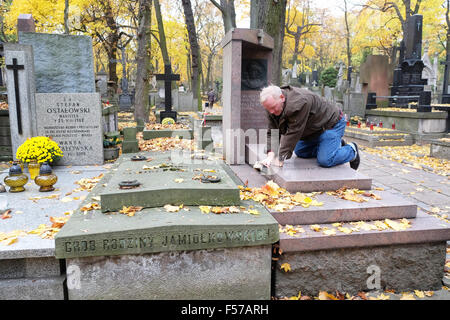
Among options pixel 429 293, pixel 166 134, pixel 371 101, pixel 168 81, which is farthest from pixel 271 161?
Answer: pixel 371 101

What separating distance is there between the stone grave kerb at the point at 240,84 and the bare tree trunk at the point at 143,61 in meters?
7.94

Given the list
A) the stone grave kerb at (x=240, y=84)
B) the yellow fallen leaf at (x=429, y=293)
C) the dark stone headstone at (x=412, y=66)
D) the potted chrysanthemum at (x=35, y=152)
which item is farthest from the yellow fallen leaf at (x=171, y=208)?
the dark stone headstone at (x=412, y=66)

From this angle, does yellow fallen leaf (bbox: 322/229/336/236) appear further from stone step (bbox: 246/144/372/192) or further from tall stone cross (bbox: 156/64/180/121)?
tall stone cross (bbox: 156/64/180/121)

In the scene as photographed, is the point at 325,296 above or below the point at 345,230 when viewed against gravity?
below

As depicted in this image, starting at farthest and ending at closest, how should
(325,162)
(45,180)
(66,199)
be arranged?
1. (45,180)
2. (325,162)
3. (66,199)

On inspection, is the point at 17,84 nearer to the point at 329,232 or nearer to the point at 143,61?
the point at 329,232

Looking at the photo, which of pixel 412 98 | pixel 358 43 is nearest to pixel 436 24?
pixel 358 43

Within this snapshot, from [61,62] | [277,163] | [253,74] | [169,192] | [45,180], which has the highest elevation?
[61,62]

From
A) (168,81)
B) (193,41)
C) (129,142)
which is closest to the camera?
(129,142)

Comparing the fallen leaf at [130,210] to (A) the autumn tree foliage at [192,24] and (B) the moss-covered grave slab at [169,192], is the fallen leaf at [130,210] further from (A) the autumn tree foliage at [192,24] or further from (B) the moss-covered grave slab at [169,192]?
(A) the autumn tree foliage at [192,24]

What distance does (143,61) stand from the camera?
1406 centimetres

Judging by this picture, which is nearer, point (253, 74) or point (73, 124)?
point (253, 74)

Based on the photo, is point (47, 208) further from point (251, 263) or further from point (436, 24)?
point (436, 24)

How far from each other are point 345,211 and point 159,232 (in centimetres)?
199
